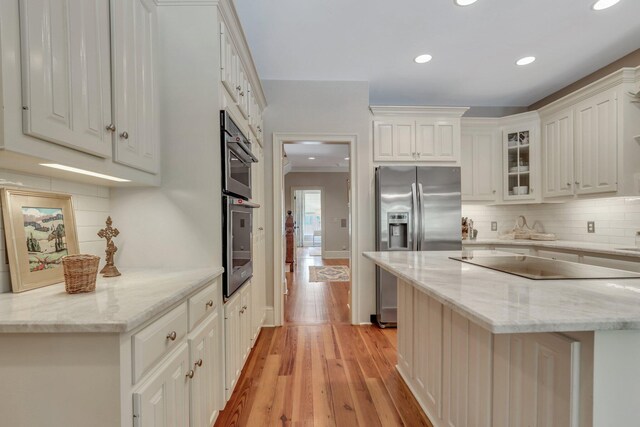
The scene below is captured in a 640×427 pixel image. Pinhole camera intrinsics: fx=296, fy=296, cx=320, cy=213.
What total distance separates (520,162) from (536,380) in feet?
11.4

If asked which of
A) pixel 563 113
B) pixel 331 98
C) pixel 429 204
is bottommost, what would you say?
pixel 429 204

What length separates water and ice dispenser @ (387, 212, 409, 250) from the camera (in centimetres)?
319

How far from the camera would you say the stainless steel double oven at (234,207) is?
1733 mm

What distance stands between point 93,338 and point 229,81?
5.15ft

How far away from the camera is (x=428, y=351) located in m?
1.74

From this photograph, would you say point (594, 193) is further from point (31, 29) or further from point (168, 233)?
point (31, 29)

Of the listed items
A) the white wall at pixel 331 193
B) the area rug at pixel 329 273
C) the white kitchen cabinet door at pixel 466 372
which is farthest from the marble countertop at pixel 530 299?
the white wall at pixel 331 193

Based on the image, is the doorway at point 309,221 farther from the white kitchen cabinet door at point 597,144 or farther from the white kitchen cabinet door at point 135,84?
the white kitchen cabinet door at point 135,84

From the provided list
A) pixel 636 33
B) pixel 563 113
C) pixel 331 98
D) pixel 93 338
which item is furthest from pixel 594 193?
pixel 93 338

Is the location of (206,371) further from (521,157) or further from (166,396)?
(521,157)

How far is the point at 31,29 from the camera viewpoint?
906mm

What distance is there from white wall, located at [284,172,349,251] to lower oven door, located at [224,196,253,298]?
6.64m

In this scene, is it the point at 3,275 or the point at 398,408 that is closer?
the point at 3,275

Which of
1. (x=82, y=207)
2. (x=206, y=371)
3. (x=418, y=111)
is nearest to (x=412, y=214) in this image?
(x=418, y=111)
